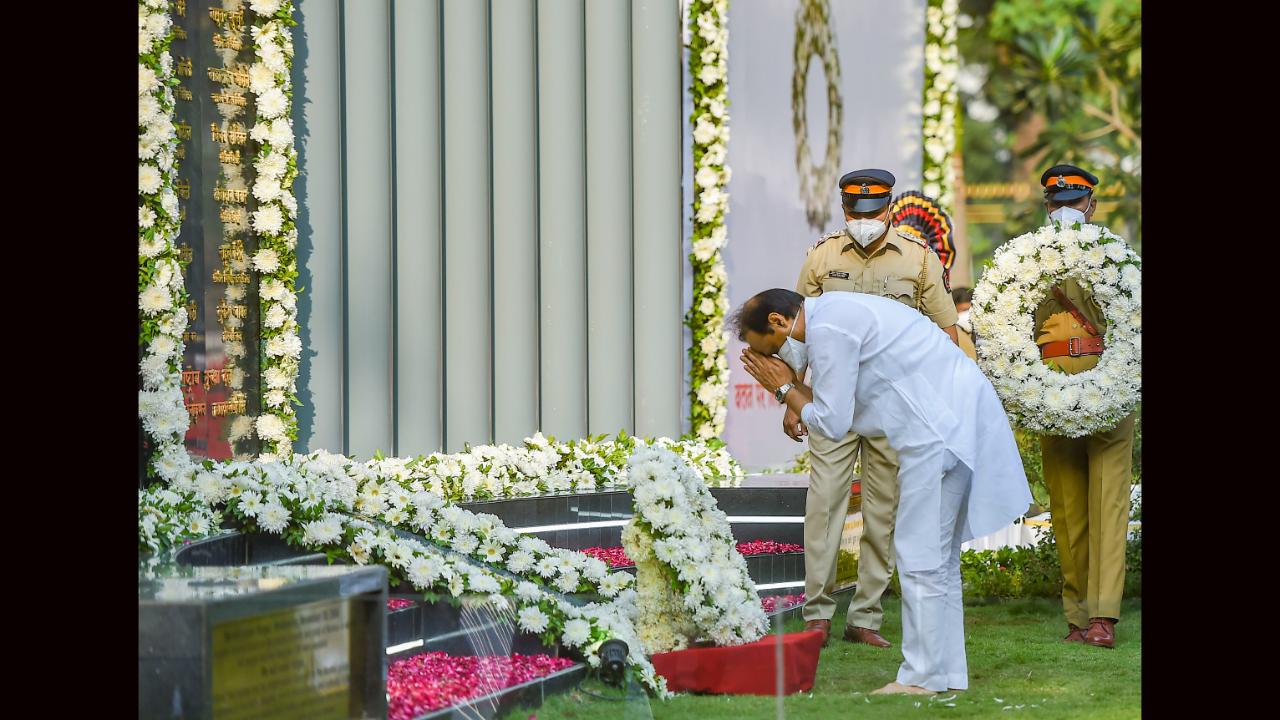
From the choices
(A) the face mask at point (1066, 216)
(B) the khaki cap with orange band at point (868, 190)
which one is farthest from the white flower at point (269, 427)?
(A) the face mask at point (1066, 216)

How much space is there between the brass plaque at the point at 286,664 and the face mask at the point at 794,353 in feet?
6.37

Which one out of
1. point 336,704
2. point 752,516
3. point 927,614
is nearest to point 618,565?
point 752,516

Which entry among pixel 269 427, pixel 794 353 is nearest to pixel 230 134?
pixel 269 427

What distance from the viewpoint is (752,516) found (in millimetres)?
6973

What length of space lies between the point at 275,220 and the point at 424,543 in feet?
8.08

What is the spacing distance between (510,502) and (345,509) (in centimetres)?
155

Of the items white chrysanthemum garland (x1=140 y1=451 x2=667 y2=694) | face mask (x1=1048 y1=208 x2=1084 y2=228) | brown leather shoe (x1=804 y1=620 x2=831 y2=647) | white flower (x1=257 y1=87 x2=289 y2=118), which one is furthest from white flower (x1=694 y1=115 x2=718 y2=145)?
brown leather shoe (x1=804 y1=620 x2=831 y2=647)

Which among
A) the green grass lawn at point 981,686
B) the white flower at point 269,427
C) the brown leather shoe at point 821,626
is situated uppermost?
the white flower at point 269,427

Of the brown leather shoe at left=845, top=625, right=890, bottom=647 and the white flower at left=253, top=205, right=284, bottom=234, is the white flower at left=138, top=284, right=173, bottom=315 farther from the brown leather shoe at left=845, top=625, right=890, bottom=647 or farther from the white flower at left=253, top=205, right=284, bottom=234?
the brown leather shoe at left=845, top=625, right=890, bottom=647

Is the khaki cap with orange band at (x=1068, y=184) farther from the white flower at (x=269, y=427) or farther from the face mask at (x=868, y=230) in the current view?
the white flower at (x=269, y=427)

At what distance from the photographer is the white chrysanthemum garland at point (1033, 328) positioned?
5.26 meters

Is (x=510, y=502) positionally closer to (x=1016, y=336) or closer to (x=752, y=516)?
(x=752, y=516)

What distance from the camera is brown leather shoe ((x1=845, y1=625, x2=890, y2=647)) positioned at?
5367mm

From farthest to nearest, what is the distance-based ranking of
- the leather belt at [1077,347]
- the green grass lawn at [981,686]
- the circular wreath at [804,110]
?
the circular wreath at [804,110] → the leather belt at [1077,347] → the green grass lawn at [981,686]
